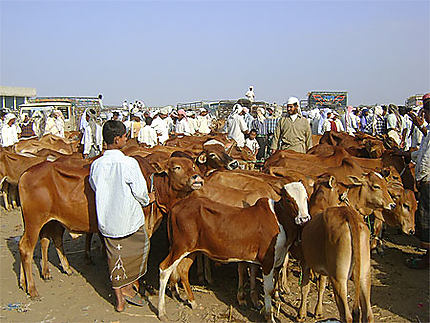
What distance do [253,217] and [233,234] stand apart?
0.32 metres

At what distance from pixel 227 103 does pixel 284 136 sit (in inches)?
750

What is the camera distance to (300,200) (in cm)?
510

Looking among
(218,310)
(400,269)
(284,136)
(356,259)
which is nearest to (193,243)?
(218,310)

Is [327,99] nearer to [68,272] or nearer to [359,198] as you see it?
[359,198]

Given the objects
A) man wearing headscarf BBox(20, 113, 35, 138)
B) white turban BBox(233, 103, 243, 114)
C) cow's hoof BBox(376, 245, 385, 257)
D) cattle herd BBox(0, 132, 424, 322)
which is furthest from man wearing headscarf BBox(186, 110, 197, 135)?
cow's hoof BBox(376, 245, 385, 257)

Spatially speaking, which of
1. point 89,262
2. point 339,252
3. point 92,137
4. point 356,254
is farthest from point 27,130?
point 356,254

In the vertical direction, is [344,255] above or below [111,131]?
below

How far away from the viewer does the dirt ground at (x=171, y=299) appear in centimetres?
548

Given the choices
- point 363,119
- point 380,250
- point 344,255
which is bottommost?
point 380,250

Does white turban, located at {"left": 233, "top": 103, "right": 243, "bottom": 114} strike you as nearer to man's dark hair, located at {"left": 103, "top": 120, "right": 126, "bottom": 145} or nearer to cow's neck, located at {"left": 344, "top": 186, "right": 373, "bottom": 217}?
cow's neck, located at {"left": 344, "top": 186, "right": 373, "bottom": 217}

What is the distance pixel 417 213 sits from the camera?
6.79m

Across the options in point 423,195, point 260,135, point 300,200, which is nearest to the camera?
point 300,200

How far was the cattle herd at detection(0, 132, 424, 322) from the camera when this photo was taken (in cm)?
445

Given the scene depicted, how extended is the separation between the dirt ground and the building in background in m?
38.7
